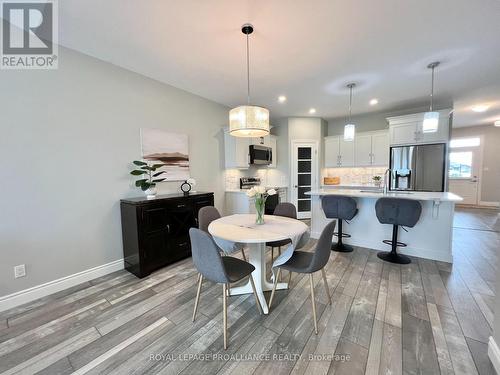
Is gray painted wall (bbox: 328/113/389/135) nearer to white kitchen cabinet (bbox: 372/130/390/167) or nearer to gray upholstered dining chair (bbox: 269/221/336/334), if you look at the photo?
white kitchen cabinet (bbox: 372/130/390/167)

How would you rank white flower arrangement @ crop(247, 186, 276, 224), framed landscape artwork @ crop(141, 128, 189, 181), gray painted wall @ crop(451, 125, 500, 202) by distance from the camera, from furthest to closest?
gray painted wall @ crop(451, 125, 500, 202)
framed landscape artwork @ crop(141, 128, 189, 181)
white flower arrangement @ crop(247, 186, 276, 224)

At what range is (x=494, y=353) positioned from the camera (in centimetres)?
136

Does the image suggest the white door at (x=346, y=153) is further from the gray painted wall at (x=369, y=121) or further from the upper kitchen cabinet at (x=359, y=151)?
the gray painted wall at (x=369, y=121)

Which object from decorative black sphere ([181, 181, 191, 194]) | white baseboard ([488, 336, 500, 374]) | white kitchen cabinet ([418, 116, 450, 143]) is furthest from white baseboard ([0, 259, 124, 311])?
white kitchen cabinet ([418, 116, 450, 143])

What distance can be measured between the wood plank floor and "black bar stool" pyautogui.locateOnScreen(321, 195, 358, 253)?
824 millimetres

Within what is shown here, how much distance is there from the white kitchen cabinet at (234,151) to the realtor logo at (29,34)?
104 inches

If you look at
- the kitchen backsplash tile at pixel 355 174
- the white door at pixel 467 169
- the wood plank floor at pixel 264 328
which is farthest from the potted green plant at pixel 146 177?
the white door at pixel 467 169

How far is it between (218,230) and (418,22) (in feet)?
8.93

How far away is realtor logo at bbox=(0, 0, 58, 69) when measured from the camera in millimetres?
1798

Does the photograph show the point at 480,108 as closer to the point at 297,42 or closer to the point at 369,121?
the point at 369,121

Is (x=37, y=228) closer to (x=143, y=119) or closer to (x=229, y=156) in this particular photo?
(x=143, y=119)

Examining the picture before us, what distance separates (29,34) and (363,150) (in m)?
5.82

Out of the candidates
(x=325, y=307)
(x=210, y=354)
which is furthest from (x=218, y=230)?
(x=325, y=307)

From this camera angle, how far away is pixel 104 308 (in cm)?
200
